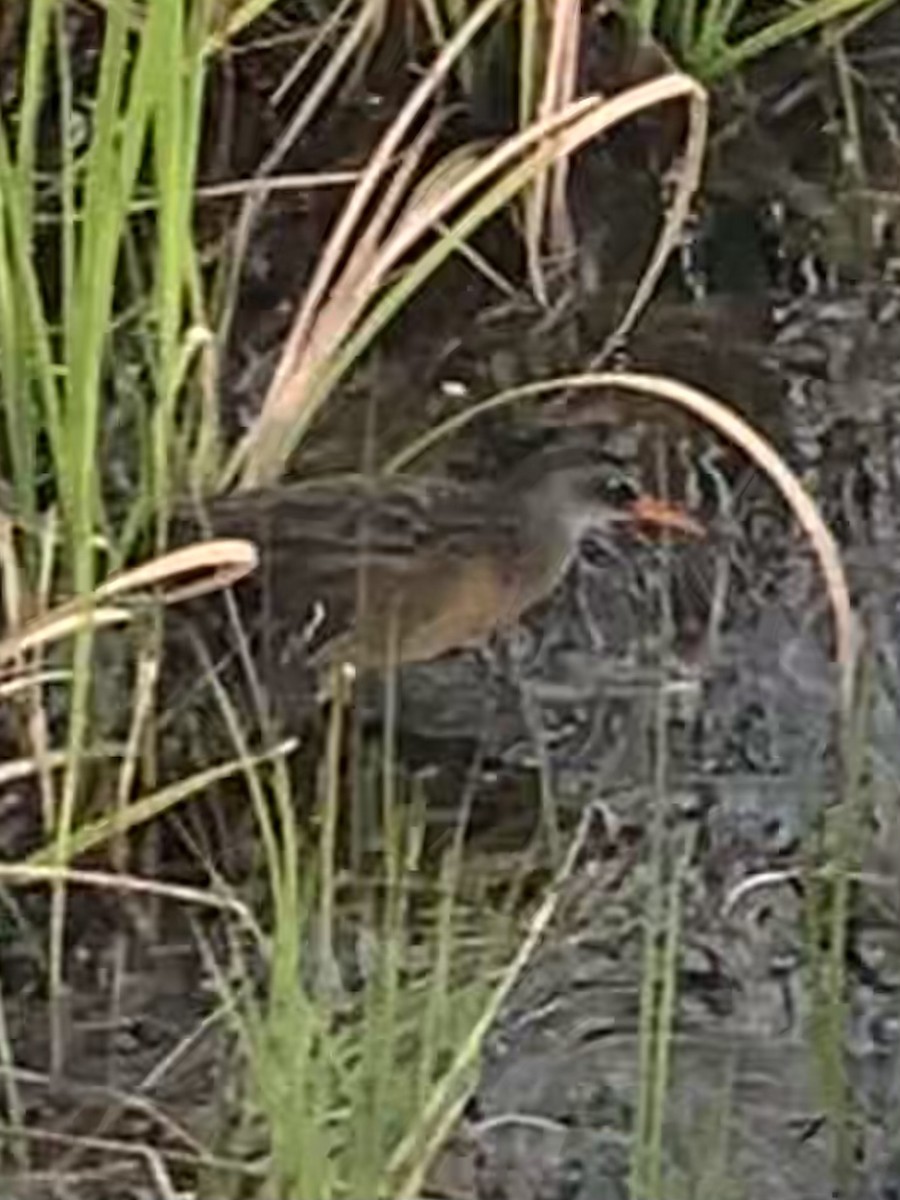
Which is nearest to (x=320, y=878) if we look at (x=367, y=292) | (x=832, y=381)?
(x=367, y=292)

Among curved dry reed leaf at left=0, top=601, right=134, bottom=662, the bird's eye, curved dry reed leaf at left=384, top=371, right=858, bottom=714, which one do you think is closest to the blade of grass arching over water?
curved dry reed leaf at left=384, top=371, right=858, bottom=714

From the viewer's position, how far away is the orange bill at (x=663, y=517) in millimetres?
3098

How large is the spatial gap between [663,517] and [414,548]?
0.23m

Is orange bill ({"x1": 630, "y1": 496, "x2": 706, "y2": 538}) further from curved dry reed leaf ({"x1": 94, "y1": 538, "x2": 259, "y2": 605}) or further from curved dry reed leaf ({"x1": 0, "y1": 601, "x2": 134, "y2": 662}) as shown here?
curved dry reed leaf ({"x1": 0, "y1": 601, "x2": 134, "y2": 662})

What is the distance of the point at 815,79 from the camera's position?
3691 millimetres

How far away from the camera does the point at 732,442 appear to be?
3.21 metres

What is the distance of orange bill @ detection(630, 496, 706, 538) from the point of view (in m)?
3.10

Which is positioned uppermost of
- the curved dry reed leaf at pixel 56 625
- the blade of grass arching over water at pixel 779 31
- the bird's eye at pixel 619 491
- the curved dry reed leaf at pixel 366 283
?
the blade of grass arching over water at pixel 779 31

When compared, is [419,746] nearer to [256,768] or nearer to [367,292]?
[256,768]

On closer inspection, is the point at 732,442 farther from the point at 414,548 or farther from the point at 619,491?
the point at 414,548

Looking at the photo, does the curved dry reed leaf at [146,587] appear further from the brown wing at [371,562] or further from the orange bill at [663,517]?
the orange bill at [663,517]

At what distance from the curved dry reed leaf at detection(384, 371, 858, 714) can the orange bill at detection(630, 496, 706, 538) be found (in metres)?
0.07

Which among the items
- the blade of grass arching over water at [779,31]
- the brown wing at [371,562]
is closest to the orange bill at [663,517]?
the brown wing at [371,562]

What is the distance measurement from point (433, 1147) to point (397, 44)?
1.52 metres
